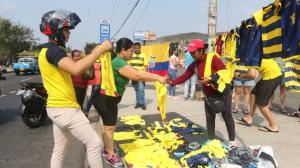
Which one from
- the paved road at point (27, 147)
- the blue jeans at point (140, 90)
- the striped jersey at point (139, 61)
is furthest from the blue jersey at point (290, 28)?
the striped jersey at point (139, 61)

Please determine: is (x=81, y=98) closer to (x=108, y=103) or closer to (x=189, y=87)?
(x=108, y=103)

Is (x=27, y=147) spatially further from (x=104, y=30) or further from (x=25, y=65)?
(x=25, y=65)

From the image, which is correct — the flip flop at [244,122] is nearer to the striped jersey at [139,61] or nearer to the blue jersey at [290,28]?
the striped jersey at [139,61]

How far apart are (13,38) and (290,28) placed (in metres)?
63.6

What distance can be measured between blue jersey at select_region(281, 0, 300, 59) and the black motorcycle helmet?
2212 mm

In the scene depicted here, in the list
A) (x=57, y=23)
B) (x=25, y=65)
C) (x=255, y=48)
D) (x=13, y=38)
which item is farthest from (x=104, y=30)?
(x=13, y=38)

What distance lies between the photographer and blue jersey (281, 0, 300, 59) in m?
3.35

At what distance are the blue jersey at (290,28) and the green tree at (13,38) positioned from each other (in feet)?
187

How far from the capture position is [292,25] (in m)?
3.43

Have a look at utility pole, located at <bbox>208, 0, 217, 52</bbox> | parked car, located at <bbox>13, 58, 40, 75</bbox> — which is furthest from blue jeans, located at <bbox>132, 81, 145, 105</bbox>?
parked car, located at <bbox>13, 58, 40, 75</bbox>

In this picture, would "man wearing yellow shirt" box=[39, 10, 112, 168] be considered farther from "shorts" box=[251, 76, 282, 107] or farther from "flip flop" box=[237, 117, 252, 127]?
"flip flop" box=[237, 117, 252, 127]

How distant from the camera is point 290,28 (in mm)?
3480

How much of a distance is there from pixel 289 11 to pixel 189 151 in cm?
246

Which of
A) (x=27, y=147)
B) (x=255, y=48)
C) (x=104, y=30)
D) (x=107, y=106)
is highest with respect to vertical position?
(x=104, y=30)
